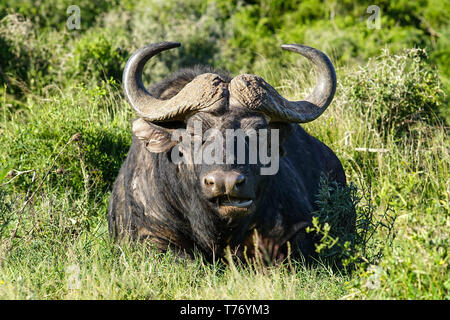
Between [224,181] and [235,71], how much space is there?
318 inches

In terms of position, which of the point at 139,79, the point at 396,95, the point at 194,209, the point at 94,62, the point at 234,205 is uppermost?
the point at 94,62

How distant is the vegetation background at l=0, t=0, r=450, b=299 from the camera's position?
4.41 m

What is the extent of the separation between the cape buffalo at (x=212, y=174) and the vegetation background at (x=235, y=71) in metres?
0.25

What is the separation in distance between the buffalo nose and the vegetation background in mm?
545

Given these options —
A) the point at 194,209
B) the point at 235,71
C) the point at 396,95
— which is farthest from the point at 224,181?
the point at 235,71

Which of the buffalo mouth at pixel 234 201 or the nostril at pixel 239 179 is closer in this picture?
the nostril at pixel 239 179

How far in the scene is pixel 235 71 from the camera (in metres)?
12.5

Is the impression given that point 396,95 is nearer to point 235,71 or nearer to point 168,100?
point 168,100

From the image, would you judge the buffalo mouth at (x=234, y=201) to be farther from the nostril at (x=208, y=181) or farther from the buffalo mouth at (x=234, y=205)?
the nostril at (x=208, y=181)

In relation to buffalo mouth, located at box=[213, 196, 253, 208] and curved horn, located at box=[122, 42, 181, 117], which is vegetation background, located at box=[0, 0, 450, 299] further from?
curved horn, located at box=[122, 42, 181, 117]

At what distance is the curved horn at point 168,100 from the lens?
5.18 metres

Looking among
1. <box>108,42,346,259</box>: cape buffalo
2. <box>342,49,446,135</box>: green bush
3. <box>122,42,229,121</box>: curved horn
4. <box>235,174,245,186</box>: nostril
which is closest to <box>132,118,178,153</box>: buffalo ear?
<box>108,42,346,259</box>: cape buffalo

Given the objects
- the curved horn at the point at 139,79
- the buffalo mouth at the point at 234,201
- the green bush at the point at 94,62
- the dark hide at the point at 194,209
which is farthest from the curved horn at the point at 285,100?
the green bush at the point at 94,62
